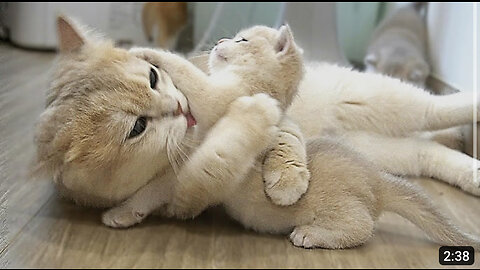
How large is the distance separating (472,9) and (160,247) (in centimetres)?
85

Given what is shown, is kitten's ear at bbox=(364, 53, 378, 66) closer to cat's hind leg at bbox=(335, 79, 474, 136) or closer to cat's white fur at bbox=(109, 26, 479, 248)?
cat's hind leg at bbox=(335, 79, 474, 136)

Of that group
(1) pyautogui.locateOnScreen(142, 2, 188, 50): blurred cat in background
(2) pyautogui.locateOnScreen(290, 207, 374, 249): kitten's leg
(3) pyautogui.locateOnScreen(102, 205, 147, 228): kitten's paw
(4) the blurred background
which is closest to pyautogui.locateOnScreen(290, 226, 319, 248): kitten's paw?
(2) pyautogui.locateOnScreen(290, 207, 374, 249): kitten's leg

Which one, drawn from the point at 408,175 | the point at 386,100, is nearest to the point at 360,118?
the point at 386,100

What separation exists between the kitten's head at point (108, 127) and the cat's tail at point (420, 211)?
0.28 m

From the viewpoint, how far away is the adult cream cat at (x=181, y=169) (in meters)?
0.74

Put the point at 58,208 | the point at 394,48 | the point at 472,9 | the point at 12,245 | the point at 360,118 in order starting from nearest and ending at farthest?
the point at 12,245
the point at 58,208
the point at 360,118
the point at 472,9
the point at 394,48

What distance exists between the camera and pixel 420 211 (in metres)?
0.75

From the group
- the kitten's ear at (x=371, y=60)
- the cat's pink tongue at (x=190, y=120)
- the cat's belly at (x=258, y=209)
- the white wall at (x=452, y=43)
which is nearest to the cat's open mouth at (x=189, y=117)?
the cat's pink tongue at (x=190, y=120)

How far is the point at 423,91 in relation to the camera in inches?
43.9

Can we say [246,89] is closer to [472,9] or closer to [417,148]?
[417,148]

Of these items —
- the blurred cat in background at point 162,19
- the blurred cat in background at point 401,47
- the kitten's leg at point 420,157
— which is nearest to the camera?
the kitten's leg at point 420,157

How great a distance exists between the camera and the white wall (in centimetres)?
115

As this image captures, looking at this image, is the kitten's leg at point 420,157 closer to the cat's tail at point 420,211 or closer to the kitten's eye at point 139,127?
the cat's tail at point 420,211

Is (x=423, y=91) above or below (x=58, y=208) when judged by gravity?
above
